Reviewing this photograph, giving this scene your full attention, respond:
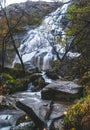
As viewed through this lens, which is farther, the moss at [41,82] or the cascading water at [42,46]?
the cascading water at [42,46]

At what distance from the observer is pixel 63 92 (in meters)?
12.1

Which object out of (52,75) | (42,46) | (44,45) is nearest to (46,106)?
(52,75)

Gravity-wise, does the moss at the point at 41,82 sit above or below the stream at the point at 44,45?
above

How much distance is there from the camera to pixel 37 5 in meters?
Answer: 45.1

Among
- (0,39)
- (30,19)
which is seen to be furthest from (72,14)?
(30,19)

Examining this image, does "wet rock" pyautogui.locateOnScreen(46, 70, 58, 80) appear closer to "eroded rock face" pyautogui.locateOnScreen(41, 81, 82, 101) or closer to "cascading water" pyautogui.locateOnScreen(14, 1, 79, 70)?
"cascading water" pyautogui.locateOnScreen(14, 1, 79, 70)

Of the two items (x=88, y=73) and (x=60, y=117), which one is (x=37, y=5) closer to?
(x=88, y=73)

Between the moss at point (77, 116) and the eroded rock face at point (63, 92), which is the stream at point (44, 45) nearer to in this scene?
the eroded rock face at point (63, 92)

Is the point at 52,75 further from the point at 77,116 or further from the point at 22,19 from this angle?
the point at 77,116

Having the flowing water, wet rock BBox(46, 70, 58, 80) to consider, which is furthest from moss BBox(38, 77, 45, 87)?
the flowing water

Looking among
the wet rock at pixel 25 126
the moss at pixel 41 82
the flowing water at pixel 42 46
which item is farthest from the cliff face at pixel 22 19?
the wet rock at pixel 25 126

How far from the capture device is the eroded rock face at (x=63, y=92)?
11.9m

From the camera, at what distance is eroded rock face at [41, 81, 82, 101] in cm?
1191

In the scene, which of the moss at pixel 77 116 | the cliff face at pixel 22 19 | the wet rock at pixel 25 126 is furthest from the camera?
the cliff face at pixel 22 19
